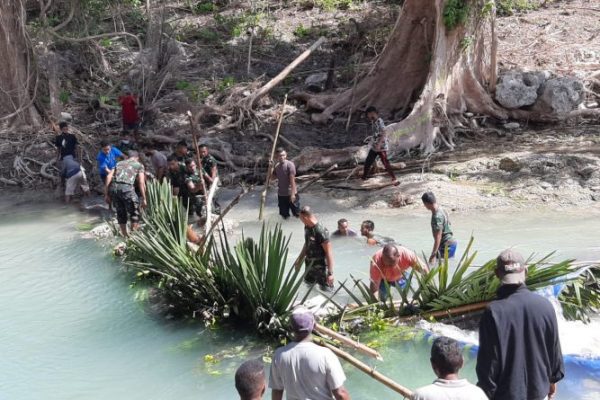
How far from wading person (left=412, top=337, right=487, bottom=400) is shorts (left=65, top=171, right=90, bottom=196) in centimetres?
1160

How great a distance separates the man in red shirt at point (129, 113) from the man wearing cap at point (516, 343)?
41.9 feet

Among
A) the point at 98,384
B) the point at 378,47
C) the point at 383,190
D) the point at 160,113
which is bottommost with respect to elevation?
the point at 98,384

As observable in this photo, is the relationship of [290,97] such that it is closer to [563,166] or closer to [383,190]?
[383,190]

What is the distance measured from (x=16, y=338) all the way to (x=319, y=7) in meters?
17.3

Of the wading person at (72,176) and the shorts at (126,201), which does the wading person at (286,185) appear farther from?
A: the wading person at (72,176)

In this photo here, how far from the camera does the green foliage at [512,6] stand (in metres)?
20.7

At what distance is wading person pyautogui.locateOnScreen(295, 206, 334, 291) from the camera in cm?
783

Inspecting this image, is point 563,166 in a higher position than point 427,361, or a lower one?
higher

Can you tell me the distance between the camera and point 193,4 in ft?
79.8

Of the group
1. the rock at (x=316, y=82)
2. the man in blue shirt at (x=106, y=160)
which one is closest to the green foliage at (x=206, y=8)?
the rock at (x=316, y=82)

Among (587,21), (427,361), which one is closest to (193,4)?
(587,21)

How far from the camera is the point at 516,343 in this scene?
414cm

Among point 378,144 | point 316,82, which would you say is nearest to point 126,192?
point 378,144

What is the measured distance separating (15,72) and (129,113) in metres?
2.88
